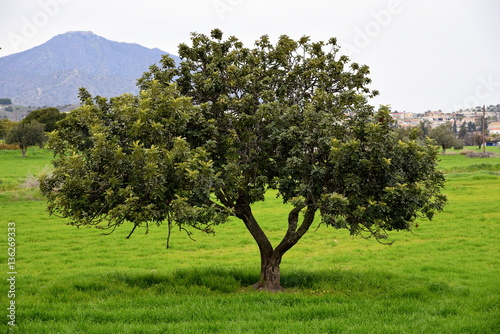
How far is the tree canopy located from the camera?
1243 centimetres

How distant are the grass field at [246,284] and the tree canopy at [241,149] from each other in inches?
90.6

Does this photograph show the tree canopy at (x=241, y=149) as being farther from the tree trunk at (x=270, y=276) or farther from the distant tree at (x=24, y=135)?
the distant tree at (x=24, y=135)

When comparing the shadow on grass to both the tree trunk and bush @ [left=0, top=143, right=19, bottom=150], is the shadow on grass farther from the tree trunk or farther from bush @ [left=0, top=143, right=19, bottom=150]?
bush @ [left=0, top=143, right=19, bottom=150]

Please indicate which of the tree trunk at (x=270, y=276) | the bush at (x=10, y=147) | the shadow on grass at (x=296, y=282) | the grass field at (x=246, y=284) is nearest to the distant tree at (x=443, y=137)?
the grass field at (x=246, y=284)

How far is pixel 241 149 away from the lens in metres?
15.1

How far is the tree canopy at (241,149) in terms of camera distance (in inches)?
489

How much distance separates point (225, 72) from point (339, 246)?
50.0 feet

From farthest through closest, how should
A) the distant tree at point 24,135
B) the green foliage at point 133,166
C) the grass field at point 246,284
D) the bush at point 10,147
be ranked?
the bush at point 10,147 → the distant tree at point 24,135 → the green foliage at point 133,166 → the grass field at point 246,284

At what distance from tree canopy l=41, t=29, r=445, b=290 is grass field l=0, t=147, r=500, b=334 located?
230 centimetres

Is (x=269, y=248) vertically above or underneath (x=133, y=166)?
underneath

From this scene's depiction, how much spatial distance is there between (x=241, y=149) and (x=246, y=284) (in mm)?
5271

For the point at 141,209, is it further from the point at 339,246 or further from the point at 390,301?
the point at 339,246

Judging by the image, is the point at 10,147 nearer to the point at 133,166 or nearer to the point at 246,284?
the point at 246,284

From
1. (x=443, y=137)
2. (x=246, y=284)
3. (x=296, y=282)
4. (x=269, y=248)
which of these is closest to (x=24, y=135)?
(x=246, y=284)
